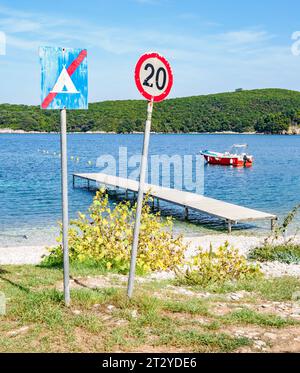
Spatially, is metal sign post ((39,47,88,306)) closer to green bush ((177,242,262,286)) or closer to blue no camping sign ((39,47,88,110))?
blue no camping sign ((39,47,88,110))

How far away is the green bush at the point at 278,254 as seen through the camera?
39.1 feet

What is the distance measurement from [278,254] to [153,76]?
26.0ft

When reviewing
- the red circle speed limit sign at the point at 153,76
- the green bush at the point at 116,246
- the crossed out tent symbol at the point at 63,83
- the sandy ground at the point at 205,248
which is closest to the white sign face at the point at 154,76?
the red circle speed limit sign at the point at 153,76

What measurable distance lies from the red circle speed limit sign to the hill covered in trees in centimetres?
15639

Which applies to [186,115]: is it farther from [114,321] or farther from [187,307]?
[114,321]

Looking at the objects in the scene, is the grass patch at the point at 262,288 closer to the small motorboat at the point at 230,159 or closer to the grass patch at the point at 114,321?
the grass patch at the point at 114,321

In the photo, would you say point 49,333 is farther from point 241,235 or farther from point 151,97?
point 241,235

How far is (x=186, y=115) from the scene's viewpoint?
7170 inches

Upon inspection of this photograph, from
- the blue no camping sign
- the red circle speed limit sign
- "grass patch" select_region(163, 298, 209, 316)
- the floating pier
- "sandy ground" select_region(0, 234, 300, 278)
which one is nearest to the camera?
the blue no camping sign

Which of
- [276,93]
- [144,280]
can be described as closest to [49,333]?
[144,280]

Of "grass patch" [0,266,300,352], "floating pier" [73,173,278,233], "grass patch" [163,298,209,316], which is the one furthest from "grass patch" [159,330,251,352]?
"floating pier" [73,173,278,233]

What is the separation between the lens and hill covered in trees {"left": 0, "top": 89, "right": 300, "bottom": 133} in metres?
165

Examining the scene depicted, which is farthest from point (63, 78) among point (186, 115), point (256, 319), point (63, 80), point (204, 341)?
point (186, 115)
